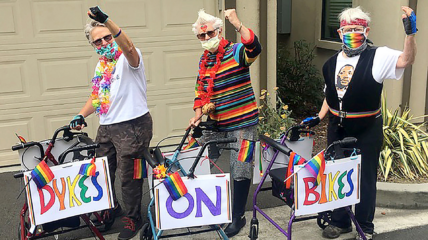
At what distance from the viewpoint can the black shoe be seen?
3.82m

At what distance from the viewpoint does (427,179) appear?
4.73m

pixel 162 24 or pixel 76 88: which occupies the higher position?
pixel 162 24

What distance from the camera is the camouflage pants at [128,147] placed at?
3.63 meters

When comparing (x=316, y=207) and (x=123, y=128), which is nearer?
(x=316, y=207)

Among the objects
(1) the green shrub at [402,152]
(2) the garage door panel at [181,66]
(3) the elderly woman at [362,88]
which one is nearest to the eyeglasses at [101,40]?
(3) the elderly woman at [362,88]

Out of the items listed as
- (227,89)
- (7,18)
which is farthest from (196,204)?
(7,18)

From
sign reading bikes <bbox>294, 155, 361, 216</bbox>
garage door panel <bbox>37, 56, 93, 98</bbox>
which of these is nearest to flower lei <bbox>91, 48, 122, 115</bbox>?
sign reading bikes <bbox>294, 155, 361, 216</bbox>

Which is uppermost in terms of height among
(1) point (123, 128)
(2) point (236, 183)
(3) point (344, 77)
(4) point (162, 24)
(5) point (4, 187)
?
(4) point (162, 24)

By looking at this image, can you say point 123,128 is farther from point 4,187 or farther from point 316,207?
point 4,187

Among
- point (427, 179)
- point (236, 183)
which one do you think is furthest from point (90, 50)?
point (427, 179)

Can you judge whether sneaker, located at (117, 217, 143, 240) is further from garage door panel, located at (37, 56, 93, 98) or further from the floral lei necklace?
garage door panel, located at (37, 56, 93, 98)

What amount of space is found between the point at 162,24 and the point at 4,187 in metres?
2.78

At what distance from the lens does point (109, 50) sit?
351 cm

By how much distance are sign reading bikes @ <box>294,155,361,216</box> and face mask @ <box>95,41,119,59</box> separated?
1715 mm
